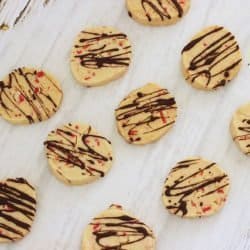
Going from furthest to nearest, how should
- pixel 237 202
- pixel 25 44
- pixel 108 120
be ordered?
pixel 25 44, pixel 108 120, pixel 237 202

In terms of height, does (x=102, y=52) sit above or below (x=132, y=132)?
above

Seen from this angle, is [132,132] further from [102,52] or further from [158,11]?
[158,11]

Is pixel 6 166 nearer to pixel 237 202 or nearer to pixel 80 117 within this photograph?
pixel 80 117

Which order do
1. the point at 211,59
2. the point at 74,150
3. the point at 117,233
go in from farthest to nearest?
the point at 211,59, the point at 74,150, the point at 117,233

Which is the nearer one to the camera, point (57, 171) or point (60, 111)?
point (57, 171)

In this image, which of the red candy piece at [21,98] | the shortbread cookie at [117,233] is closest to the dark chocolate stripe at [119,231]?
the shortbread cookie at [117,233]

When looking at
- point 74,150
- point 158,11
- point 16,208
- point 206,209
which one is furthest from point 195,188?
point 158,11

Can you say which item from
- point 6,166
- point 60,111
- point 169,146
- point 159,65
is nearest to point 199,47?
point 159,65

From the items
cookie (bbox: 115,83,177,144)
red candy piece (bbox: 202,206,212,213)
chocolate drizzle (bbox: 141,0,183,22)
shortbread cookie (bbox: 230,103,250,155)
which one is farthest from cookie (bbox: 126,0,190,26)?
red candy piece (bbox: 202,206,212,213)
